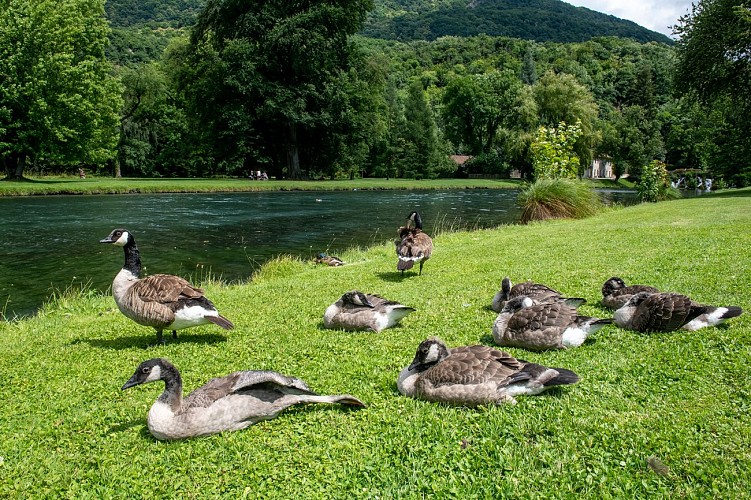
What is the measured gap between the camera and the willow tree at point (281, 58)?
53469mm

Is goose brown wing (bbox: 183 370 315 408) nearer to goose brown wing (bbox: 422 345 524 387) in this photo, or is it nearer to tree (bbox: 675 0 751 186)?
goose brown wing (bbox: 422 345 524 387)

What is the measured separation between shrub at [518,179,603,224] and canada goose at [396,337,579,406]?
2018cm

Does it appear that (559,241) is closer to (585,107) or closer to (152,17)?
(585,107)

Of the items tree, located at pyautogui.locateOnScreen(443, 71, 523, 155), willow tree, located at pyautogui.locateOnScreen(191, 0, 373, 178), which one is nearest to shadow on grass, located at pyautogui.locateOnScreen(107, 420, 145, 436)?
willow tree, located at pyautogui.locateOnScreen(191, 0, 373, 178)

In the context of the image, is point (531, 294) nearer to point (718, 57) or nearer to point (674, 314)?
point (674, 314)

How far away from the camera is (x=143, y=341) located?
800 cm

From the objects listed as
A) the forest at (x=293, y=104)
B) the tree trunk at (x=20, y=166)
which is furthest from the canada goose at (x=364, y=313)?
the tree trunk at (x=20, y=166)

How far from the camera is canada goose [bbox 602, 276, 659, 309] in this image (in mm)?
7879

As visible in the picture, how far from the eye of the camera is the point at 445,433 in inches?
183

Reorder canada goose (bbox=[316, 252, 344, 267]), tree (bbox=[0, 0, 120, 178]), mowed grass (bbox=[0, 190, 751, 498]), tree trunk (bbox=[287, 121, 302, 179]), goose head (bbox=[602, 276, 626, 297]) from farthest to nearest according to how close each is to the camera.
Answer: tree trunk (bbox=[287, 121, 302, 179]) → tree (bbox=[0, 0, 120, 178]) → canada goose (bbox=[316, 252, 344, 267]) → goose head (bbox=[602, 276, 626, 297]) → mowed grass (bbox=[0, 190, 751, 498])

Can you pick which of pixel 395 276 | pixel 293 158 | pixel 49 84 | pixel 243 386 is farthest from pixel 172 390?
pixel 293 158

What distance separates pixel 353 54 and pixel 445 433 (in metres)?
61.5

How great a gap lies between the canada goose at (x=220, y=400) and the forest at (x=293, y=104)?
28.8 m

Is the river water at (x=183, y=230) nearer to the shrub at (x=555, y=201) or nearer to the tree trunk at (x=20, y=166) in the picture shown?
the shrub at (x=555, y=201)
